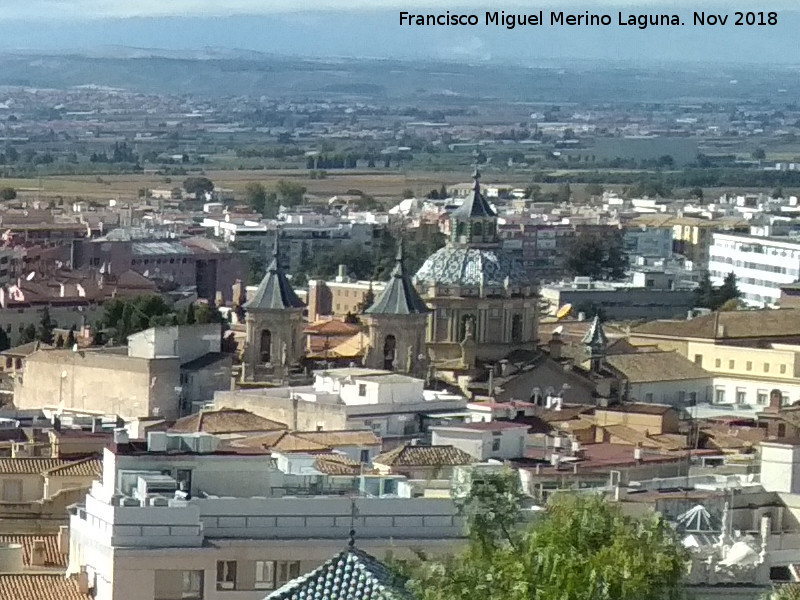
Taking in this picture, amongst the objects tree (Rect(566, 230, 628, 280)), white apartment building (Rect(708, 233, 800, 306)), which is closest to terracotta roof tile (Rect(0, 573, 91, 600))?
white apartment building (Rect(708, 233, 800, 306))

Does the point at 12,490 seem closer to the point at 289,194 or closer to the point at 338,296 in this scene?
the point at 338,296

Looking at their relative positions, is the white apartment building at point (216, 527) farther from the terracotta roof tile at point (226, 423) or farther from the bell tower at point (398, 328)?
the bell tower at point (398, 328)

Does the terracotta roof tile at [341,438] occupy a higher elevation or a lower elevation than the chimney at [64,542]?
lower

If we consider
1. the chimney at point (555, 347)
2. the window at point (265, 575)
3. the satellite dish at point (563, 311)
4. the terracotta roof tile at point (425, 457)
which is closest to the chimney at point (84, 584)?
the window at point (265, 575)

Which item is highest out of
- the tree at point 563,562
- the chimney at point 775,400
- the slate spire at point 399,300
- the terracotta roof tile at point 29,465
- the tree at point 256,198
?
the tree at point 563,562

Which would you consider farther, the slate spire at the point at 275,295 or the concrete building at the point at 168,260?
the concrete building at the point at 168,260

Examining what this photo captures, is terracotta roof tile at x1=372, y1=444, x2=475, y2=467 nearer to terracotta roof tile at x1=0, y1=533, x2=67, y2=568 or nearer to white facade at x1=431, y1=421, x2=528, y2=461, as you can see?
white facade at x1=431, y1=421, x2=528, y2=461
